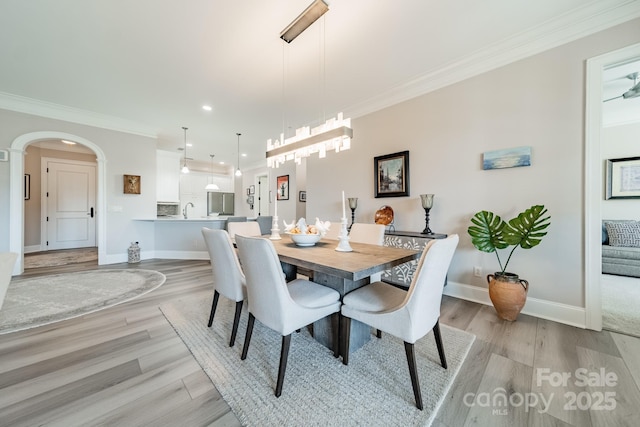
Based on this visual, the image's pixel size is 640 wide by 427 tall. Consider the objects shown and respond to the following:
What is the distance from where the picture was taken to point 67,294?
9.31 feet

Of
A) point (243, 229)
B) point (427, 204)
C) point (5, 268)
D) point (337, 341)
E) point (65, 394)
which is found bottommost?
point (65, 394)

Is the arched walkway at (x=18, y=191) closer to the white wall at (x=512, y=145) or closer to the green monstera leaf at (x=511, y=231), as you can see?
the white wall at (x=512, y=145)

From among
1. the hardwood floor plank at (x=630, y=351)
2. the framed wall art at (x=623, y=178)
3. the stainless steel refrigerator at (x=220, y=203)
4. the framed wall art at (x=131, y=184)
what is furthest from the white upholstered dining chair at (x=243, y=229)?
the stainless steel refrigerator at (x=220, y=203)

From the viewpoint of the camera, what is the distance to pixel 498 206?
247 cm

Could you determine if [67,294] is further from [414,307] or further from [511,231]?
[511,231]

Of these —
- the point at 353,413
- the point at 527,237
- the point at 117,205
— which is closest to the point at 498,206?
the point at 527,237

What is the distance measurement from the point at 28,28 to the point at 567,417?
4.77 meters

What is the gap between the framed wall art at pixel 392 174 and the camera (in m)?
3.14

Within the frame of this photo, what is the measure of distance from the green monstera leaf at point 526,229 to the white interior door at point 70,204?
8.86 meters

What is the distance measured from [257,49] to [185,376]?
2.83 m

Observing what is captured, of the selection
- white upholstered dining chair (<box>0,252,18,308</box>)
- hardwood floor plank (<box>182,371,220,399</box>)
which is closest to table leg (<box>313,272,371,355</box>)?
hardwood floor plank (<box>182,371,220,399</box>)

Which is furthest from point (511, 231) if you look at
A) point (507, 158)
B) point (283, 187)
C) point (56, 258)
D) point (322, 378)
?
point (56, 258)

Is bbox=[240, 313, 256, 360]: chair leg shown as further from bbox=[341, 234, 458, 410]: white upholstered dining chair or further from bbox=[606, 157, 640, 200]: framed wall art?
bbox=[606, 157, 640, 200]: framed wall art

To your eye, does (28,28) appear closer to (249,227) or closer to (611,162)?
(249,227)
